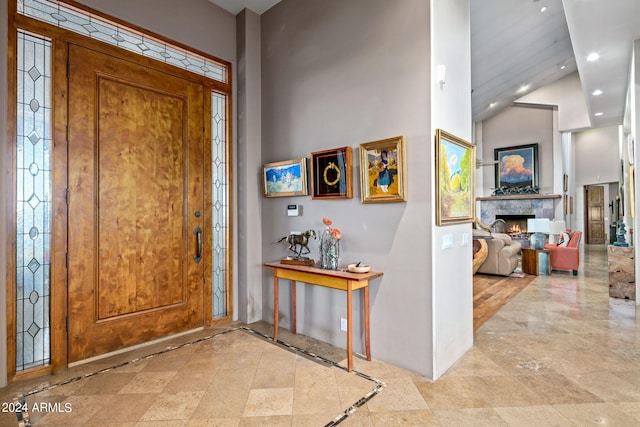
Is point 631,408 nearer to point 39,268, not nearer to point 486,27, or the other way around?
point 39,268

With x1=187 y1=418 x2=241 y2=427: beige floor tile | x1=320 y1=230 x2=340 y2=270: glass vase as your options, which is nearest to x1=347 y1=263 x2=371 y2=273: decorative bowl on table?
x1=320 y1=230 x2=340 y2=270: glass vase

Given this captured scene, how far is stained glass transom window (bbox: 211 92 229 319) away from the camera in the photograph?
369 centimetres

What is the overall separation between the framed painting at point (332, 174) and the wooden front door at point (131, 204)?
1.31 metres

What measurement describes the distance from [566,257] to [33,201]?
822 centimetres

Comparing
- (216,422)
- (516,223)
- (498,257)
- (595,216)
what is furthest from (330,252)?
(595,216)

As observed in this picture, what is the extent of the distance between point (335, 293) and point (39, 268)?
2466mm

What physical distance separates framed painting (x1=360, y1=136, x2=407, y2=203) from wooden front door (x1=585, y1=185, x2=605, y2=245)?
14.6 meters

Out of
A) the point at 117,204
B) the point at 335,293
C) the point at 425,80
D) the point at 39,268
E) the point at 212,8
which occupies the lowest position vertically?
the point at 335,293

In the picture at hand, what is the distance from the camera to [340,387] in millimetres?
2305

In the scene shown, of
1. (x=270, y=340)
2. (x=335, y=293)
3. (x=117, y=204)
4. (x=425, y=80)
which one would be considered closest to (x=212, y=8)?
(x=117, y=204)

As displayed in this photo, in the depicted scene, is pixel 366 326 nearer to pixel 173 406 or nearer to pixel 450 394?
pixel 450 394

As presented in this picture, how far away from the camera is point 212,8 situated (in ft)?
12.0

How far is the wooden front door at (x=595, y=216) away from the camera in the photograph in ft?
42.6

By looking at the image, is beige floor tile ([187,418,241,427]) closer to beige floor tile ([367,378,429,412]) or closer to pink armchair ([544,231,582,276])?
beige floor tile ([367,378,429,412])
